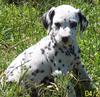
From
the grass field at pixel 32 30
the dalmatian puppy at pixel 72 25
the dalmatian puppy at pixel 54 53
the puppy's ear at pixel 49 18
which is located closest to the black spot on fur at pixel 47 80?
the dalmatian puppy at pixel 54 53

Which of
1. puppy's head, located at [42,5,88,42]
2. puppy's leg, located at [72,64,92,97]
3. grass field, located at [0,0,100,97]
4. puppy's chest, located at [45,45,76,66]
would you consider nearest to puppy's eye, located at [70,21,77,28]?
puppy's head, located at [42,5,88,42]

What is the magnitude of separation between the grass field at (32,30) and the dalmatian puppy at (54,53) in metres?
0.31

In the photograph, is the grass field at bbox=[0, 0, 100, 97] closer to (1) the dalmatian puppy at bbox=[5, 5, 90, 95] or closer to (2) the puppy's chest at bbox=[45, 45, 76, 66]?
(1) the dalmatian puppy at bbox=[5, 5, 90, 95]

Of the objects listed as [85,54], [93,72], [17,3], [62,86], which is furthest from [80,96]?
[17,3]

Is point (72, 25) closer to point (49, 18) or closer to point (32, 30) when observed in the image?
point (49, 18)

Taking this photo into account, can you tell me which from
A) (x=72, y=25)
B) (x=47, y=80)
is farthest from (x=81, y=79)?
(x=72, y=25)

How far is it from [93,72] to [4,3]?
3.79 metres

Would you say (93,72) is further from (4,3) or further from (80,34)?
(4,3)

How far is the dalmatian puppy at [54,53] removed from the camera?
7375 millimetres

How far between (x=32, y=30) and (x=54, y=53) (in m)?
2.54

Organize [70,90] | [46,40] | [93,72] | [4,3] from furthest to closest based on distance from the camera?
1. [4,3]
2. [93,72]
3. [46,40]
4. [70,90]

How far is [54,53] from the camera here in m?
7.59

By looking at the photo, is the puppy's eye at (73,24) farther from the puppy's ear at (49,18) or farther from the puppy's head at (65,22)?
the puppy's ear at (49,18)

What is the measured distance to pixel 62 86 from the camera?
598 centimetres
